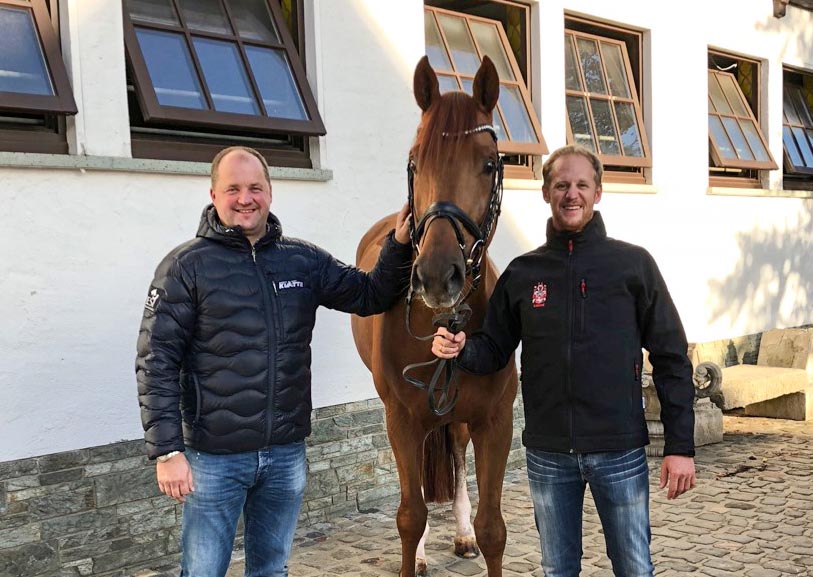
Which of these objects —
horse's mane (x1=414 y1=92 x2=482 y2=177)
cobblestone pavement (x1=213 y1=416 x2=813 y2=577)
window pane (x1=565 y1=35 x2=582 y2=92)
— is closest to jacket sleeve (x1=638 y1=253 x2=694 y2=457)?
horse's mane (x1=414 y1=92 x2=482 y2=177)

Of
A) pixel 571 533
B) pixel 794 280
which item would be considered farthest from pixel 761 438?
pixel 571 533

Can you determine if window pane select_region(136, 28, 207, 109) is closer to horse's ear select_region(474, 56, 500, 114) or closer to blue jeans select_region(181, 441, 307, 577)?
horse's ear select_region(474, 56, 500, 114)

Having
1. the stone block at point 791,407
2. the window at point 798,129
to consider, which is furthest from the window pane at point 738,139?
the stone block at point 791,407

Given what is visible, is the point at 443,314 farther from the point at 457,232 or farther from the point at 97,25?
the point at 97,25

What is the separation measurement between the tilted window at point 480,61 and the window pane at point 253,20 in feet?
4.52

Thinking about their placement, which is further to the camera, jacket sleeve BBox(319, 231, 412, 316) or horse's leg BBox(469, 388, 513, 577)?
horse's leg BBox(469, 388, 513, 577)

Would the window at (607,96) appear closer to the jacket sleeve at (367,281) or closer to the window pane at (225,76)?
the window pane at (225,76)

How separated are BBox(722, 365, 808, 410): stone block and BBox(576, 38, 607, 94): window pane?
2.86 meters

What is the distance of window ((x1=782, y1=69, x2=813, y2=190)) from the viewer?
8773 millimetres

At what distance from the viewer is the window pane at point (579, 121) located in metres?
6.36

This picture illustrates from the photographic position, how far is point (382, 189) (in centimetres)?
478

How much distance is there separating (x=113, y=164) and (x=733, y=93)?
277 inches

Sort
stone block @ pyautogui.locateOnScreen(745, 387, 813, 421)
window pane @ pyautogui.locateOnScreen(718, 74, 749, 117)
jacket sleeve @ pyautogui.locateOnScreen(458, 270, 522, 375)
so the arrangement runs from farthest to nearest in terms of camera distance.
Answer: window pane @ pyautogui.locateOnScreen(718, 74, 749, 117)
stone block @ pyautogui.locateOnScreen(745, 387, 813, 421)
jacket sleeve @ pyautogui.locateOnScreen(458, 270, 522, 375)

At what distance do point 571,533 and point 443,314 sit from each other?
80cm
